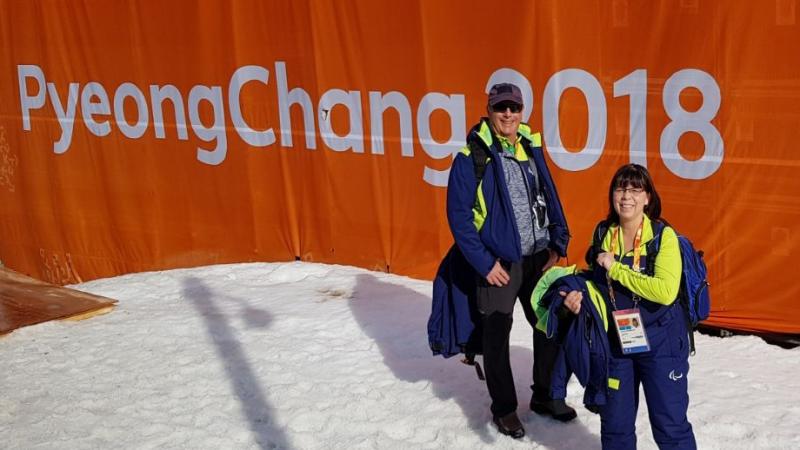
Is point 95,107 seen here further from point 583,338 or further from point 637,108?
point 583,338

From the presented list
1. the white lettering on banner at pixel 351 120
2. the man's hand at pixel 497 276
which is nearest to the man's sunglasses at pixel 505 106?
the man's hand at pixel 497 276

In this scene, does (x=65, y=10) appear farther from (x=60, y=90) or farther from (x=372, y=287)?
(x=372, y=287)

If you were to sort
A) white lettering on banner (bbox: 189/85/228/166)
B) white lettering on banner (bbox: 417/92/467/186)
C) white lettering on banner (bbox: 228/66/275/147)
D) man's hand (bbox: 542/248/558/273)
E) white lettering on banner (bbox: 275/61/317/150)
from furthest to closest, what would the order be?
white lettering on banner (bbox: 189/85/228/166) < white lettering on banner (bbox: 228/66/275/147) < white lettering on banner (bbox: 275/61/317/150) < white lettering on banner (bbox: 417/92/467/186) < man's hand (bbox: 542/248/558/273)

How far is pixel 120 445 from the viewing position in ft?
16.3

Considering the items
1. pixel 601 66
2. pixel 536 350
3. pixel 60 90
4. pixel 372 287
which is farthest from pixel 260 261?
pixel 536 350

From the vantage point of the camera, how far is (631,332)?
12.1ft

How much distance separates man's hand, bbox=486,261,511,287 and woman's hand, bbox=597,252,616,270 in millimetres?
701

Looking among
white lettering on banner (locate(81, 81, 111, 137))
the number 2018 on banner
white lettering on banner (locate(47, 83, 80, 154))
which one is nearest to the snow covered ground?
the number 2018 on banner

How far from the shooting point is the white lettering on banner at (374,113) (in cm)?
578

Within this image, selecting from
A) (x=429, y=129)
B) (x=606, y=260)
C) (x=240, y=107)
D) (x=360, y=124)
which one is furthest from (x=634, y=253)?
(x=240, y=107)

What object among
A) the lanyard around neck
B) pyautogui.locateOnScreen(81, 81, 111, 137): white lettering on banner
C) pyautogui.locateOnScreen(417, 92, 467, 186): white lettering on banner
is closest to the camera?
the lanyard around neck

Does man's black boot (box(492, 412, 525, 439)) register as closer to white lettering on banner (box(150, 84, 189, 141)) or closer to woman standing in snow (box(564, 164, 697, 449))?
woman standing in snow (box(564, 164, 697, 449))

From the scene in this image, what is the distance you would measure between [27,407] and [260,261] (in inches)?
125

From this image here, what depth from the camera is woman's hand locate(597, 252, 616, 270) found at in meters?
3.68
